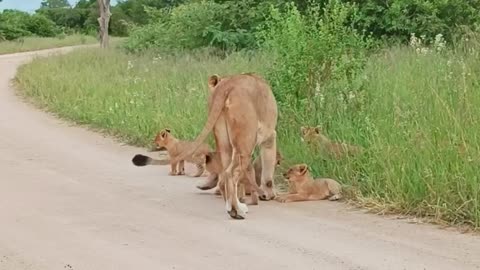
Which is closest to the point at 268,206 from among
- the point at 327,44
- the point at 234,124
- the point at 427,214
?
the point at 234,124

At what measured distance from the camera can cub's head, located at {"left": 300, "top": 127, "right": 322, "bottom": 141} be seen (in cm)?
916

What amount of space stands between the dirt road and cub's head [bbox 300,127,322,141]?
4.27 feet

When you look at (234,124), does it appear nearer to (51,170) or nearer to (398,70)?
(51,170)

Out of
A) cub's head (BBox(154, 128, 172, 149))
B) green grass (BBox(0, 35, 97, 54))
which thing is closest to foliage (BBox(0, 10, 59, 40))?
A: green grass (BBox(0, 35, 97, 54))

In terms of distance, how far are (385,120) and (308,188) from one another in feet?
4.48

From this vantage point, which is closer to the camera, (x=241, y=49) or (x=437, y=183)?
(x=437, y=183)

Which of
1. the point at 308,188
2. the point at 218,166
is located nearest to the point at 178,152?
the point at 218,166

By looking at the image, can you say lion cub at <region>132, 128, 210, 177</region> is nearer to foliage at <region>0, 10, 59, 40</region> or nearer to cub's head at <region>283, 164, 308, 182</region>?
cub's head at <region>283, 164, 308, 182</region>

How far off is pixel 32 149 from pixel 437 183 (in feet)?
22.4

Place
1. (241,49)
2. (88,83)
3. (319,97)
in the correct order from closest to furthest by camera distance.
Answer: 1. (319,97)
2. (88,83)
3. (241,49)

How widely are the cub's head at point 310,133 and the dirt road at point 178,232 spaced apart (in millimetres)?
1301

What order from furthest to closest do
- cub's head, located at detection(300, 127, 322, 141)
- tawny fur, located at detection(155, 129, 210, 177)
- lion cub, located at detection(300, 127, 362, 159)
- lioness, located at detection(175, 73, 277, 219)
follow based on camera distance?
tawny fur, located at detection(155, 129, 210, 177), cub's head, located at detection(300, 127, 322, 141), lion cub, located at detection(300, 127, 362, 159), lioness, located at detection(175, 73, 277, 219)

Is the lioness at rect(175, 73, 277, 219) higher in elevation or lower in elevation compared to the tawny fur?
higher

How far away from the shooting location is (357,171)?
27.2 ft
